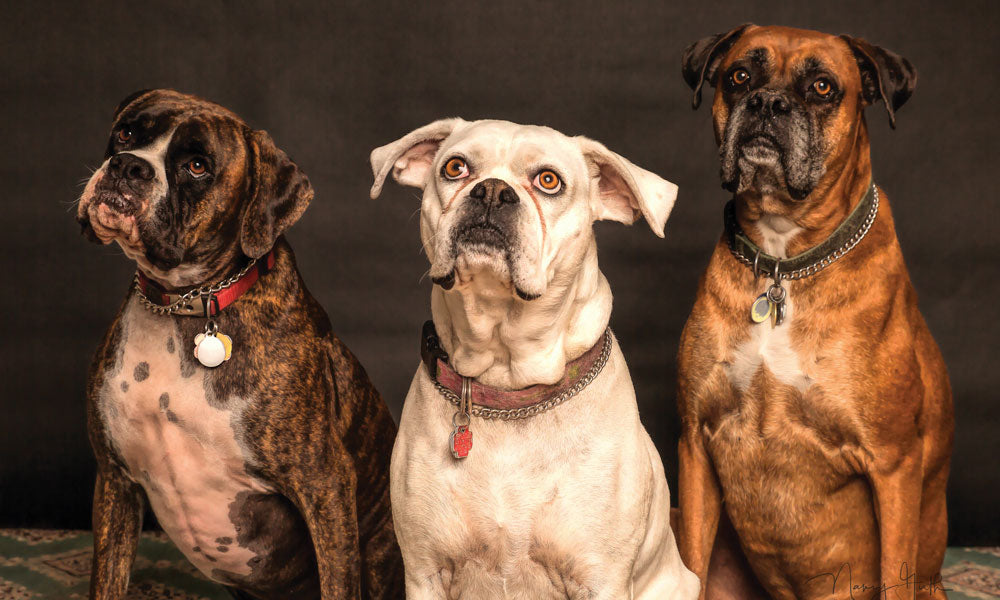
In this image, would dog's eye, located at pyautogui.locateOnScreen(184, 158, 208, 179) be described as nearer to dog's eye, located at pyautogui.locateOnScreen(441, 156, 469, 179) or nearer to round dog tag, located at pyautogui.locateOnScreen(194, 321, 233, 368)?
round dog tag, located at pyautogui.locateOnScreen(194, 321, 233, 368)

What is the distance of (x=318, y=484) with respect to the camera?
3309 millimetres

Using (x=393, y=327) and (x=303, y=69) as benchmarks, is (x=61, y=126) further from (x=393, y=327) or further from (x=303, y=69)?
(x=393, y=327)

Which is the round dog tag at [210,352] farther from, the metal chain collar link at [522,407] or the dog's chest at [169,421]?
the metal chain collar link at [522,407]

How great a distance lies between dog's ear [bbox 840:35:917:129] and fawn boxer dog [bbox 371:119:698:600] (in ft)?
3.42

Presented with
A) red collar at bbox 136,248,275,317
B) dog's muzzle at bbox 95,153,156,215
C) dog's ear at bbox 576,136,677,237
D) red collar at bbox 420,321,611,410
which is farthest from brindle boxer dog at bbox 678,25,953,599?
dog's muzzle at bbox 95,153,156,215

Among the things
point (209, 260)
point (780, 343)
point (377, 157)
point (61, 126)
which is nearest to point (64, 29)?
point (61, 126)

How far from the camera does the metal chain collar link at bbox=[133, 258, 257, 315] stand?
322 centimetres

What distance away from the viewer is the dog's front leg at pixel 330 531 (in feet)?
Answer: 10.8

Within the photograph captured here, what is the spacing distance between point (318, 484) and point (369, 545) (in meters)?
0.53

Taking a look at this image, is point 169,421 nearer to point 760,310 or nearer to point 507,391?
Result: point 507,391

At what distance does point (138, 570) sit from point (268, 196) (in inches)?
83.1

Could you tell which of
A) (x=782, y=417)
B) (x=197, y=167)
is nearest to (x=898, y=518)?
(x=782, y=417)

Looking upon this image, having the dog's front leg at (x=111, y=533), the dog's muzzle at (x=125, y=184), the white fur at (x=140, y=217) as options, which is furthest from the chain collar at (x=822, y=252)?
the dog's front leg at (x=111, y=533)

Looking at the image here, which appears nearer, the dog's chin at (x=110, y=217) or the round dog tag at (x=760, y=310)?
the dog's chin at (x=110, y=217)
